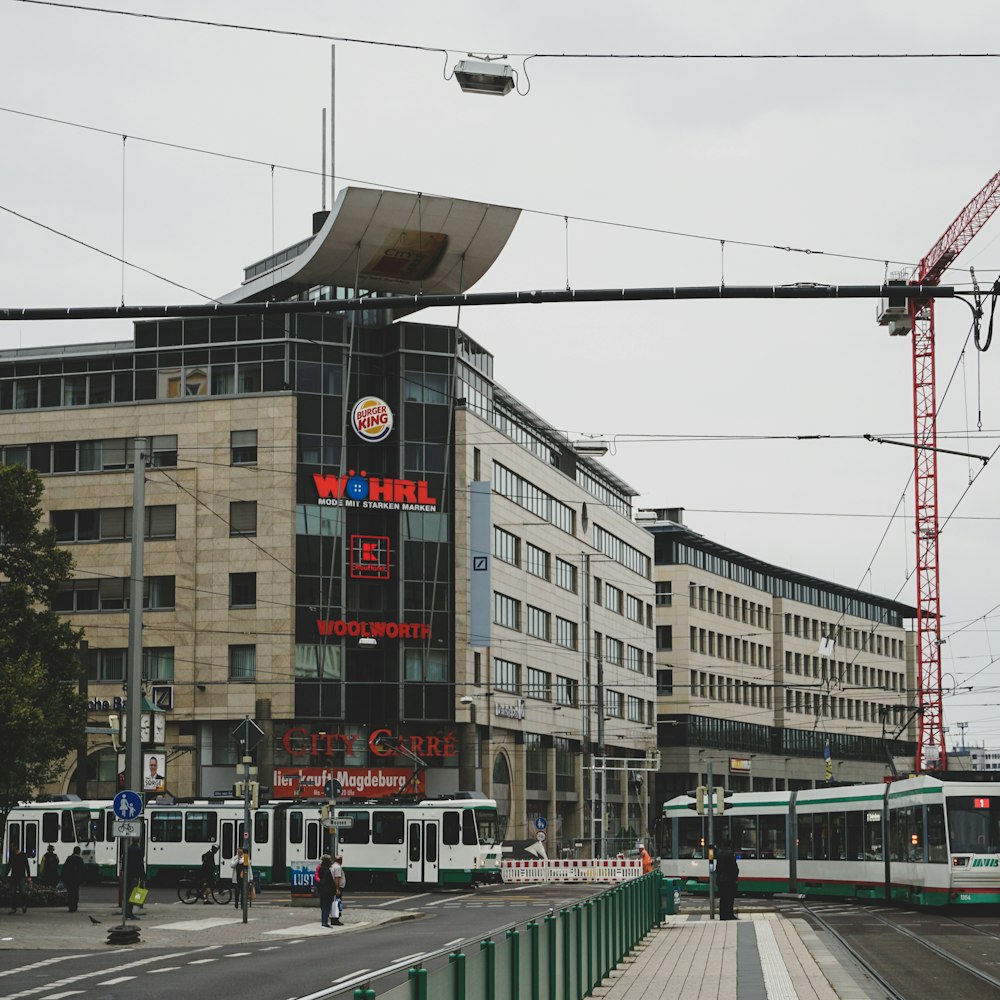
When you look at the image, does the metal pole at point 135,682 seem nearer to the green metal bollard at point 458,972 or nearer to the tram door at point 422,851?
the tram door at point 422,851

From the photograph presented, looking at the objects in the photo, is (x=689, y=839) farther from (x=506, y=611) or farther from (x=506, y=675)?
(x=506, y=611)

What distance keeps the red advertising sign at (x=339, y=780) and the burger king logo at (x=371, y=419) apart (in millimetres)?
14261

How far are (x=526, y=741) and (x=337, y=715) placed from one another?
1348 centimetres

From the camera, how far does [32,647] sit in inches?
1608

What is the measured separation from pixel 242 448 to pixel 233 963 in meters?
46.9

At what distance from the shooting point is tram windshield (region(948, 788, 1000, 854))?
115 ft

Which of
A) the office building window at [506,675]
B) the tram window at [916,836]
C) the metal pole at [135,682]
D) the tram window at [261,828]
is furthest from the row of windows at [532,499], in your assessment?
the metal pole at [135,682]

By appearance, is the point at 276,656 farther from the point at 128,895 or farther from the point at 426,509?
the point at 128,895

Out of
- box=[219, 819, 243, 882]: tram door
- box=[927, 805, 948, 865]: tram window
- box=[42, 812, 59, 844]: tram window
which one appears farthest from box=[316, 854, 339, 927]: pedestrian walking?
box=[42, 812, 59, 844]: tram window

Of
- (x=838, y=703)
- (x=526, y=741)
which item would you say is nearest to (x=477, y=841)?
(x=526, y=741)

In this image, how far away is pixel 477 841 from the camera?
178ft

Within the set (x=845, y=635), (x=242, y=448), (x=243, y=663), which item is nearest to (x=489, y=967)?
(x=243, y=663)

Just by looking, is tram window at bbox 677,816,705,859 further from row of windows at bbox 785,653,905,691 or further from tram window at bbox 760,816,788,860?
row of windows at bbox 785,653,905,691

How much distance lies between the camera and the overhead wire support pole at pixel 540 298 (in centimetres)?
1681
